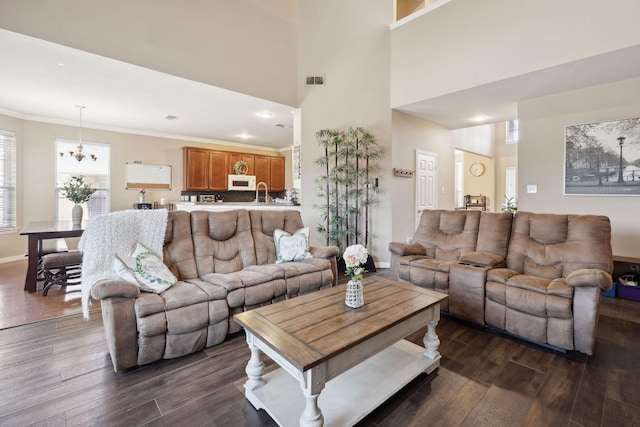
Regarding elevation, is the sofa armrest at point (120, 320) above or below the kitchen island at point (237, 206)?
below

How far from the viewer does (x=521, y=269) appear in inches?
110

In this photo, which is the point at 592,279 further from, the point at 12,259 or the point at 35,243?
the point at 12,259

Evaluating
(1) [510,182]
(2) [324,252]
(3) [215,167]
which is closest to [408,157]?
(2) [324,252]

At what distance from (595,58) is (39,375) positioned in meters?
5.56

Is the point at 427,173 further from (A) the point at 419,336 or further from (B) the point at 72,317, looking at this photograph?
(B) the point at 72,317

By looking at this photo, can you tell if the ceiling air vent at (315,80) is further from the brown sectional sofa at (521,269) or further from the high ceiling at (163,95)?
the brown sectional sofa at (521,269)

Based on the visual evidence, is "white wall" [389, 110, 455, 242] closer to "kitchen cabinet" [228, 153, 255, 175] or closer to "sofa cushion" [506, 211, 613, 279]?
"sofa cushion" [506, 211, 613, 279]

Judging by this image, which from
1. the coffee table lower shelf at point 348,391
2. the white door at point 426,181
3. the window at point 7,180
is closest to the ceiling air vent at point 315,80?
the white door at point 426,181

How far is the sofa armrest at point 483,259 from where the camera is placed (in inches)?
107

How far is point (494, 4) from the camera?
12.0ft

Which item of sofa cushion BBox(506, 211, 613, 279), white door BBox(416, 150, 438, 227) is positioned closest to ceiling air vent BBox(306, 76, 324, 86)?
white door BBox(416, 150, 438, 227)

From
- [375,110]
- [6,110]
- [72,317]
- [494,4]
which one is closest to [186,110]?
[6,110]

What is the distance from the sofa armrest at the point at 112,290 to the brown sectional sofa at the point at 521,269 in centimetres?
249

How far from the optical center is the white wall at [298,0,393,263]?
4.85 metres
